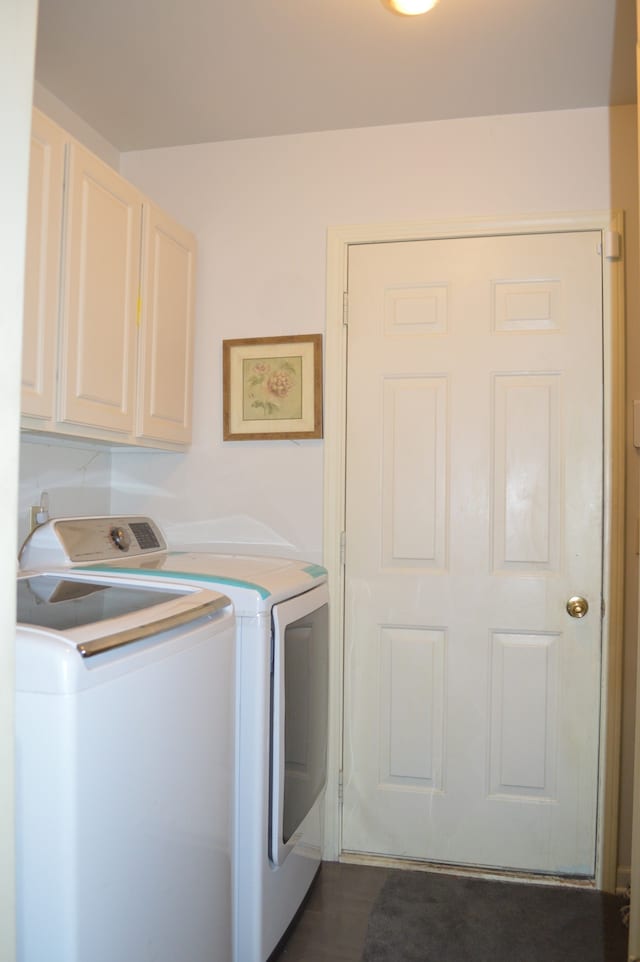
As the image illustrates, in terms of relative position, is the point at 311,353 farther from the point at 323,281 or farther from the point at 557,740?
the point at 557,740

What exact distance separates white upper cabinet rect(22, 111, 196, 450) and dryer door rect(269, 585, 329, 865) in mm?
774

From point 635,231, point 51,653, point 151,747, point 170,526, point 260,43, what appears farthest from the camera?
point 170,526

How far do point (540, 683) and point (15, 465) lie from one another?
6.87 ft

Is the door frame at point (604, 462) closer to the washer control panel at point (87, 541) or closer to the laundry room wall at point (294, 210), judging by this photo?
the laundry room wall at point (294, 210)

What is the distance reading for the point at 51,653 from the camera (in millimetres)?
1043

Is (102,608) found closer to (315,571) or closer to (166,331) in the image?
(315,571)

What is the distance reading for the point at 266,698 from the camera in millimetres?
1737

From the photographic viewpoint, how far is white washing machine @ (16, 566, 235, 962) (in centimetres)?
104

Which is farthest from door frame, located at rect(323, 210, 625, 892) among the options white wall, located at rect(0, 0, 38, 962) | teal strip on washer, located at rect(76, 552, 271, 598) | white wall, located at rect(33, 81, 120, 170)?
white wall, located at rect(0, 0, 38, 962)

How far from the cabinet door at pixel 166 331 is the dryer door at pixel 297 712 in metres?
0.80

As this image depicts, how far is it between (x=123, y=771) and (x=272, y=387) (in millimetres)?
1640

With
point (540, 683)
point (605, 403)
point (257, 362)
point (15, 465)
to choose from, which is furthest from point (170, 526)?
point (15, 465)

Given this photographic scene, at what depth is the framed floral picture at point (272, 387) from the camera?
8.29ft

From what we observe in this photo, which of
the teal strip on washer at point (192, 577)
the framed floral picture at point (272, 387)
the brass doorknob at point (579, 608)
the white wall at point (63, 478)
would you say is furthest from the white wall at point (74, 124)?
the brass doorknob at point (579, 608)
